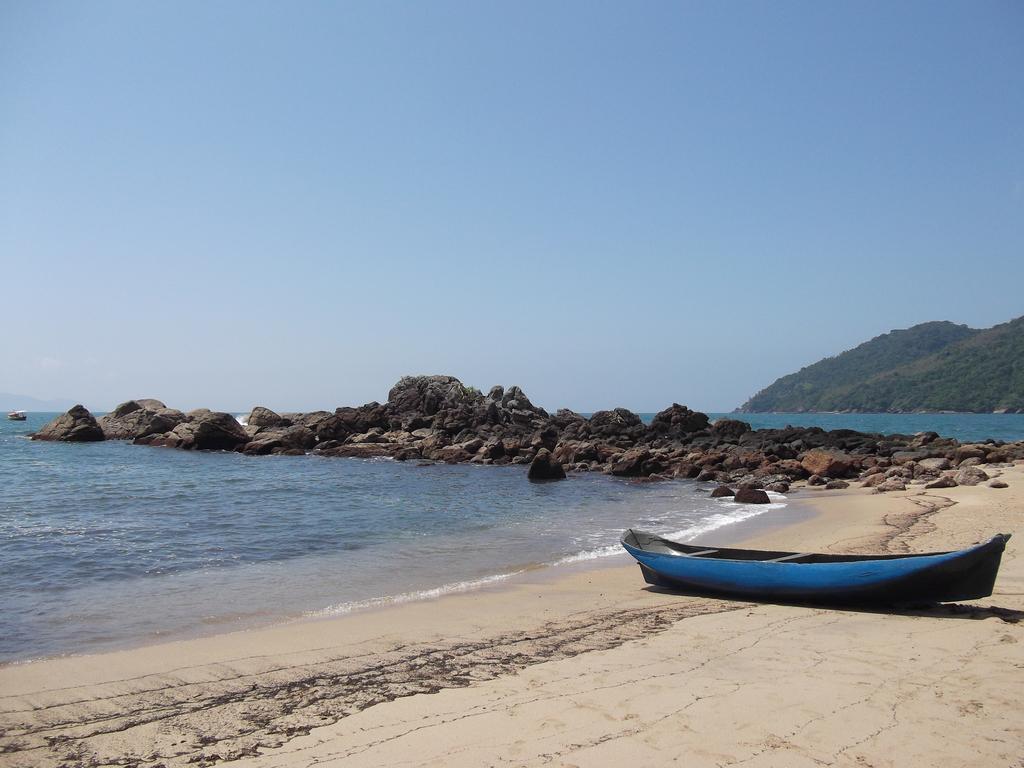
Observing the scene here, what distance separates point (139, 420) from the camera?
5334 centimetres

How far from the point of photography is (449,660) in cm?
704

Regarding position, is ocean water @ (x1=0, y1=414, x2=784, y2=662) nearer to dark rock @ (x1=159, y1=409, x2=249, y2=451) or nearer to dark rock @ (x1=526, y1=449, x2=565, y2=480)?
dark rock @ (x1=526, y1=449, x2=565, y2=480)

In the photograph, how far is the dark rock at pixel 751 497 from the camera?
887 inches

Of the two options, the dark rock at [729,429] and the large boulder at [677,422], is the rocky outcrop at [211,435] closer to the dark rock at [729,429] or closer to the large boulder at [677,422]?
the large boulder at [677,422]

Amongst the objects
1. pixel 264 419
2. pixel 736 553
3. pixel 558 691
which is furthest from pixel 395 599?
pixel 264 419

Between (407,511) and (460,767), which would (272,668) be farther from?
(407,511)

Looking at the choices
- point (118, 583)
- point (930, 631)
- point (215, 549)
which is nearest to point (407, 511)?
point (215, 549)

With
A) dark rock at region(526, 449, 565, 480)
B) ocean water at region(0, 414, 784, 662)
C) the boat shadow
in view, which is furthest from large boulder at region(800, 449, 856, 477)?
the boat shadow

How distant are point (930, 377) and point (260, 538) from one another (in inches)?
6171

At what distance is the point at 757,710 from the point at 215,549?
12148mm

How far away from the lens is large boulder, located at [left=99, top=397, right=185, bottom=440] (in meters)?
51.0

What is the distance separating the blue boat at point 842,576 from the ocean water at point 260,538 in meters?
3.48

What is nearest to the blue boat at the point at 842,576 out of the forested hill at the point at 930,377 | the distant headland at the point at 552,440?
the distant headland at the point at 552,440

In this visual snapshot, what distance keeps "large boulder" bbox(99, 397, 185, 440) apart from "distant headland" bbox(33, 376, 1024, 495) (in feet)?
0.36
